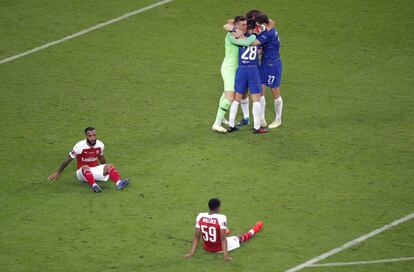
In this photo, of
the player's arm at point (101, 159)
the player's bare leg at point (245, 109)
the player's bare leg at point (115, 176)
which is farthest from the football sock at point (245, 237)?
the player's bare leg at point (245, 109)

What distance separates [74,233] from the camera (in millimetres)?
18469

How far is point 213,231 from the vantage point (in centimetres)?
1739

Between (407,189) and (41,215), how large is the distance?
6.73 meters

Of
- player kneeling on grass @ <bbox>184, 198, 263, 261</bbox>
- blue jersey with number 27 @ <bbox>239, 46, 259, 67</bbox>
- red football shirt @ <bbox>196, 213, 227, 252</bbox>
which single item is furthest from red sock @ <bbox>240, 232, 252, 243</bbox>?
blue jersey with number 27 @ <bbox>239, 46, 259, 67</bbox>

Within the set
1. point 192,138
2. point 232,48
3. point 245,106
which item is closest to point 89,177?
point 192,138

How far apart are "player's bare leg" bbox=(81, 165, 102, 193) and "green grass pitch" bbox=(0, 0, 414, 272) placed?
130 millimetres

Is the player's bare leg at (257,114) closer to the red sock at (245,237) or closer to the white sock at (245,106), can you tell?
the white sock at (245,106)

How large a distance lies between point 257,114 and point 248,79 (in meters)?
0.75

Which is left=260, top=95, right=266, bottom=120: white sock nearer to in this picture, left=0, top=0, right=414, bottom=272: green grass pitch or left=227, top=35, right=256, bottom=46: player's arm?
left=0, top=0, right=414, bottom=272: green grass pitch

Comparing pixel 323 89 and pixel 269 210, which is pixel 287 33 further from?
pixel 269 210

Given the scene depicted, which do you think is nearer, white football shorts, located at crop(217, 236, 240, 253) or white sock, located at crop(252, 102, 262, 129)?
white football shorts, located at crop(217, 236, 240, 253)

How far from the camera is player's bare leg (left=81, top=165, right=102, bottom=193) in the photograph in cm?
1988

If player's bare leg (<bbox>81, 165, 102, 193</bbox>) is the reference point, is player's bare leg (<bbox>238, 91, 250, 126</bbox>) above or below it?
above

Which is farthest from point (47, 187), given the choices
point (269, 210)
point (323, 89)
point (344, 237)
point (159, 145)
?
point (323, 89)
